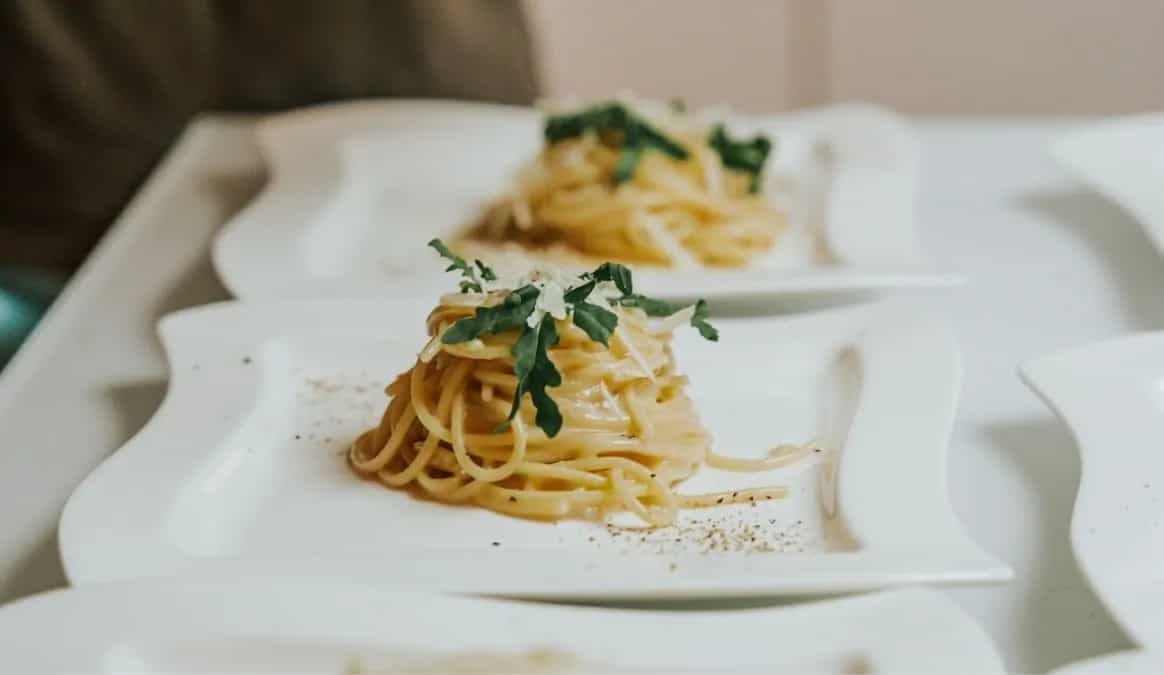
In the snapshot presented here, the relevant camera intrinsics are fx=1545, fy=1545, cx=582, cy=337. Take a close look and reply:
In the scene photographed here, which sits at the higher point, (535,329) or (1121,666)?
(535,329)

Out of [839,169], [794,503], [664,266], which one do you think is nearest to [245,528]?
[794,503]

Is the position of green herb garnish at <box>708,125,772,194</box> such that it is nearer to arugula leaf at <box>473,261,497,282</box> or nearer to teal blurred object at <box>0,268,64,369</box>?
arugula leaf at <box>473,261,497,282</box>

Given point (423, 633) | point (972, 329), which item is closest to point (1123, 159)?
point (972, 329)

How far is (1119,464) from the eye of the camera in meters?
1.42

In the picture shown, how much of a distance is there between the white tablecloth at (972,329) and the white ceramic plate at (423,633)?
0.57ft

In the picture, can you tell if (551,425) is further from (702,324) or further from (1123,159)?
(1123,159)

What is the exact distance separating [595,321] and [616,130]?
89cm

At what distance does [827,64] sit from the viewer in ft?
13.2

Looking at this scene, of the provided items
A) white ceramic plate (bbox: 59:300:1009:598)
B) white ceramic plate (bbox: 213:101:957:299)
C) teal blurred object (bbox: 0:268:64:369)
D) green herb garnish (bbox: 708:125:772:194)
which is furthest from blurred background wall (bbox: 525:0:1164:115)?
white ceramic plate (bbox: 59:300:1009:598)

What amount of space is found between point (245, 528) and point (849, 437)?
600 mm

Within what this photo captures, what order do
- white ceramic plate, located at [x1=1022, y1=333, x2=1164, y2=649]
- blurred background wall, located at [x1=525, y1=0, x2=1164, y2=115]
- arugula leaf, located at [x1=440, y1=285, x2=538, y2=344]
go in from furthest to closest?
1. blurred background wall, located at [x1=525, y1=0, x2=1164, y2=115]
2. arugula leaf, located at [x1=440, y1=285, x2=538, y2=344]
3. white ceramic plate, located at [x1=1022, y1=333, x2=1164, y2=649]

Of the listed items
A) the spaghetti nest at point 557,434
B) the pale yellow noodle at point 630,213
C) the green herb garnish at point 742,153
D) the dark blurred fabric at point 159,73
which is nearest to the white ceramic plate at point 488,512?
the spaghetti nest at point 557,434

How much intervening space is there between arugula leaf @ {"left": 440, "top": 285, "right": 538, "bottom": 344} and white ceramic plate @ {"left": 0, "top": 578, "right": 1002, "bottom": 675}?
14.5 inches

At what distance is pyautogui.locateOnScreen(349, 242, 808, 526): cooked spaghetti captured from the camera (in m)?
1.54
